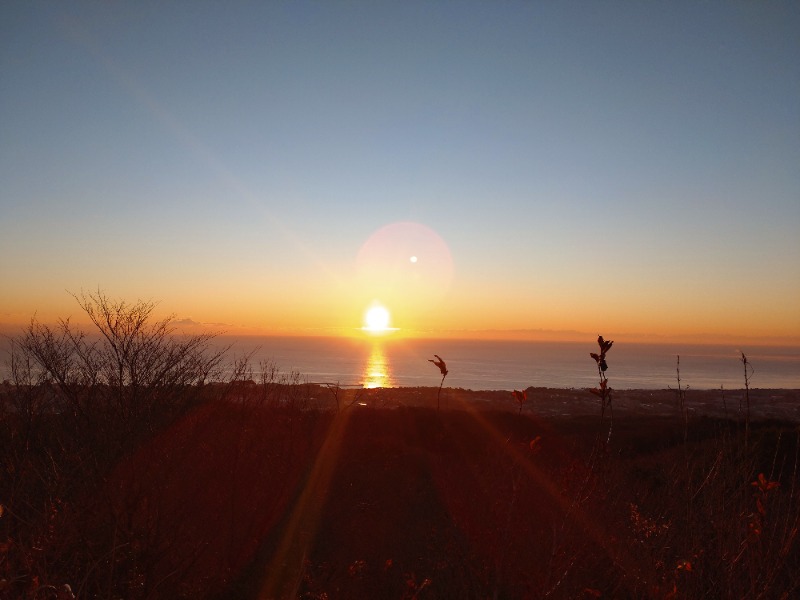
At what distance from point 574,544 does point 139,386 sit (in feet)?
38.8

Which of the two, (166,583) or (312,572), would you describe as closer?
(166,583)

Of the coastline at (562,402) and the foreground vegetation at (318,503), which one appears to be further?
the coastline at (562,402)

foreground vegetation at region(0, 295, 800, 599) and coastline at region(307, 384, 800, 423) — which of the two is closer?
foreground vegetation at region(0, 295, 800, 599)

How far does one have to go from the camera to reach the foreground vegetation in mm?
4312

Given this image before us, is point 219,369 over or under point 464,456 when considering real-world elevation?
over

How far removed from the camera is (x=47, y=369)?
1486cm

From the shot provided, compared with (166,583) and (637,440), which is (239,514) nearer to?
(166,583)

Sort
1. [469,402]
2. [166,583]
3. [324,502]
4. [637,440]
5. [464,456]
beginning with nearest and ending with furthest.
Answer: [166,583], [324,502], [464,456], [637,440], [469,402]

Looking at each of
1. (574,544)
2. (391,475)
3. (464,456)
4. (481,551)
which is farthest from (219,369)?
(574,544)

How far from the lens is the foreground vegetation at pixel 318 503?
4.31 m

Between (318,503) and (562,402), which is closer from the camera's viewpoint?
(318,503)

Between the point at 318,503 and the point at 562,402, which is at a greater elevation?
the point at 562,402

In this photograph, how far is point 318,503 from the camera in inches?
452

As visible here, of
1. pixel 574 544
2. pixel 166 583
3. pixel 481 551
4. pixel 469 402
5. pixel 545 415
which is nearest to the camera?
pixel 166 583
